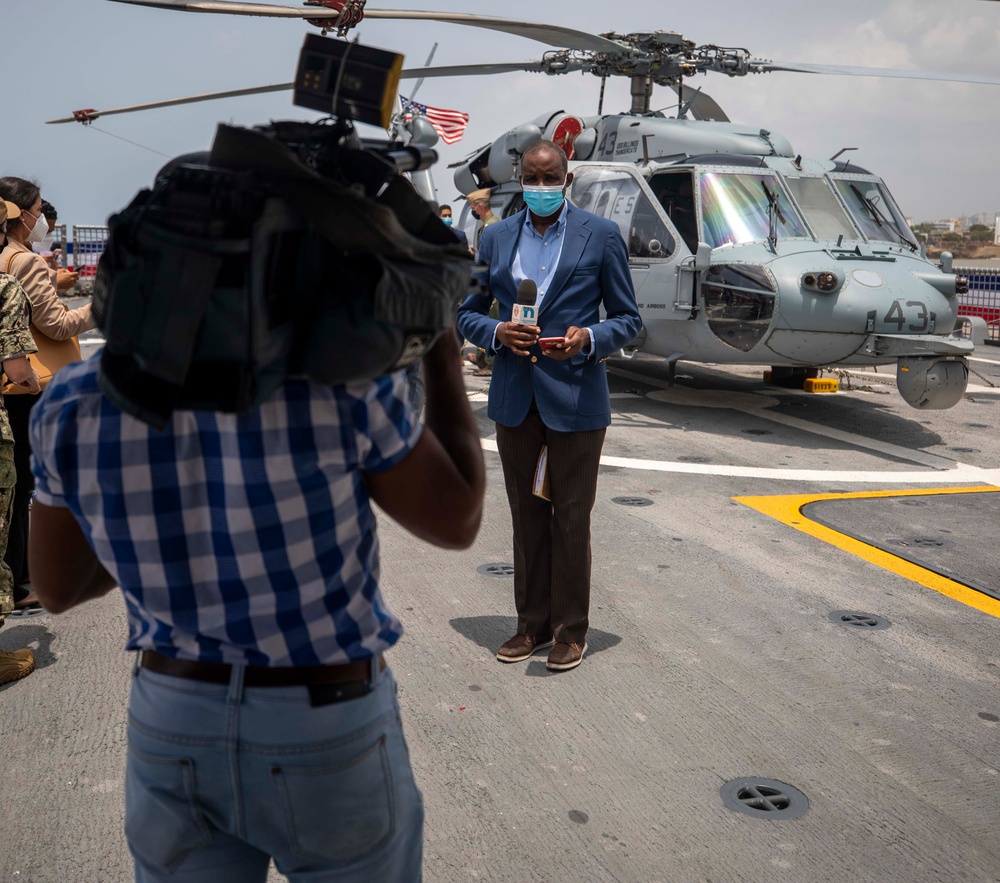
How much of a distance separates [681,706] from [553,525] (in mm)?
906

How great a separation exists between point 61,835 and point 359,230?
8.32ft

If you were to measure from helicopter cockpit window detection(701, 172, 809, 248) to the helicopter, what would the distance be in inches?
0.5

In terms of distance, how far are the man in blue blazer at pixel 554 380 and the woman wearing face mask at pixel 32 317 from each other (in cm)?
198

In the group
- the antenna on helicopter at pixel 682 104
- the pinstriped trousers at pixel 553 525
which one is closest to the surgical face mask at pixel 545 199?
the pinstriped trousers at pixel 553 525

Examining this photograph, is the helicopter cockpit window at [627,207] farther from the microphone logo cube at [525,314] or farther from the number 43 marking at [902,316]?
the microphone logo cube at [525,314]

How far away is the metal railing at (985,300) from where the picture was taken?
19.9 meters

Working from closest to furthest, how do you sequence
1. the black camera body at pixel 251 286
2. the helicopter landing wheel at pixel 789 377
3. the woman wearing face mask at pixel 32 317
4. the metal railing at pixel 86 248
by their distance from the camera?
the black camera body at pixel 251 286 < the woman wearing face mask at pixel 32 317 < the helicopter landing wheel at pixel 789 377 < the metal railing at pixel 86 248

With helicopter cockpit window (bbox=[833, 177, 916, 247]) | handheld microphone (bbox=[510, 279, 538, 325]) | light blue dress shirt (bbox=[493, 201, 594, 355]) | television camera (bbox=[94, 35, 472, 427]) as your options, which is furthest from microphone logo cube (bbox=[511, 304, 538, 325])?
helicopter cockpit window (bbox=[833, 177, 916, 247])

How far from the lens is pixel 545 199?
445 cm

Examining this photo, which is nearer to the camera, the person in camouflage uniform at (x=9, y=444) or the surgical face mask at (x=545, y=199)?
the person in camouflage uniform at (x=9, y=444)

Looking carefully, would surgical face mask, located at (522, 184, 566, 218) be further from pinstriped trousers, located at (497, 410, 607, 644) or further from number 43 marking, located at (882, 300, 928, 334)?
number 43 marking, located at (882, 300, 928, 334)

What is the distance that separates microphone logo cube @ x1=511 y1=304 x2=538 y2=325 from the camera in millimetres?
4281

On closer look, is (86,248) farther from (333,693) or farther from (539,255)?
(333,693)

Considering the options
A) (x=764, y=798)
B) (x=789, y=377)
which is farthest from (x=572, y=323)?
(x=789, y=377)
